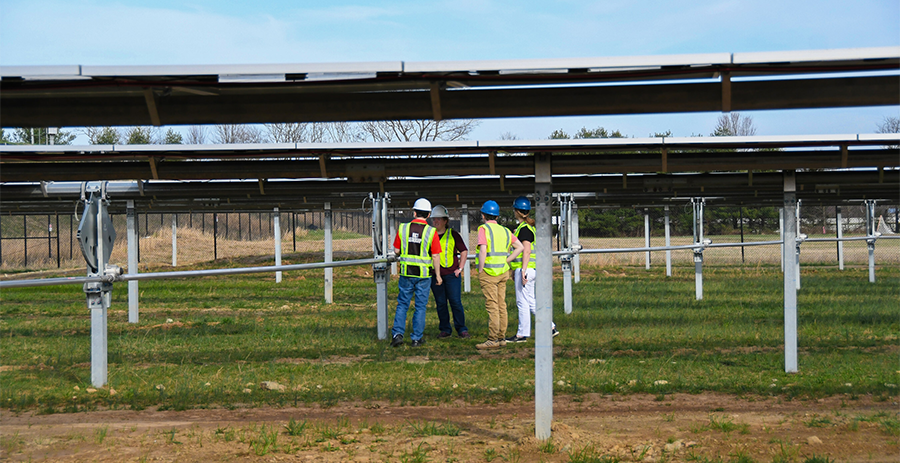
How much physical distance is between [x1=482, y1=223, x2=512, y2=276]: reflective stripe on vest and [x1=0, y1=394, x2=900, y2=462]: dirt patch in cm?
301

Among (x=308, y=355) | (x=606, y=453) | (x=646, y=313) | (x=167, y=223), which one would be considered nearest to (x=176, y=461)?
(x=606, y=453)

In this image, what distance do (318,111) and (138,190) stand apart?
7047 mm

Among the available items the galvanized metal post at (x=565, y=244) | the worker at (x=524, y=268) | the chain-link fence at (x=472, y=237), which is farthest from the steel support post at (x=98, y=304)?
the chain-link fence at (x=472, y=237)

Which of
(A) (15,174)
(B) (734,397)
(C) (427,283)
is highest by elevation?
(A) (15,174)

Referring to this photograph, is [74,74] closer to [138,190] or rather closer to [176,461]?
[176,461]

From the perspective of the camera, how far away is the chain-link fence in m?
32.8

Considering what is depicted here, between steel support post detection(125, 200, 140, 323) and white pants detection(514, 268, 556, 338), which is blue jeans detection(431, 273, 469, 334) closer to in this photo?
white pants detection(514, 268, 556, 338)

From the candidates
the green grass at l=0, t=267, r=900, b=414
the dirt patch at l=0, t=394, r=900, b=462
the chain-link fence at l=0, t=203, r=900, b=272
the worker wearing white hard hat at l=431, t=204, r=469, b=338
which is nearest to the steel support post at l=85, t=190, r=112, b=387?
the green grass at l=0, t=267, r=900, b=414

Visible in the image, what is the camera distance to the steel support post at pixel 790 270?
787cm

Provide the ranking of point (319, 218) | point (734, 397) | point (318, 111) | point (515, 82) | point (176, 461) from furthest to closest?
point (319, 218)
point (734, 397)
point (176, 461)
point (318, 111)
point (515, 82)

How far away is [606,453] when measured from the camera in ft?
17.2

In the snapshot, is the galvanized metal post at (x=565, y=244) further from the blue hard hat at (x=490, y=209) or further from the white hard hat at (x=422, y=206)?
the white hard hat at (x=422, y=206)

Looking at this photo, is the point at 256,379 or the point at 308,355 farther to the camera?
the point at 308,355

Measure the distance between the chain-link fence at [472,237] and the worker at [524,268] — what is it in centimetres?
1553
